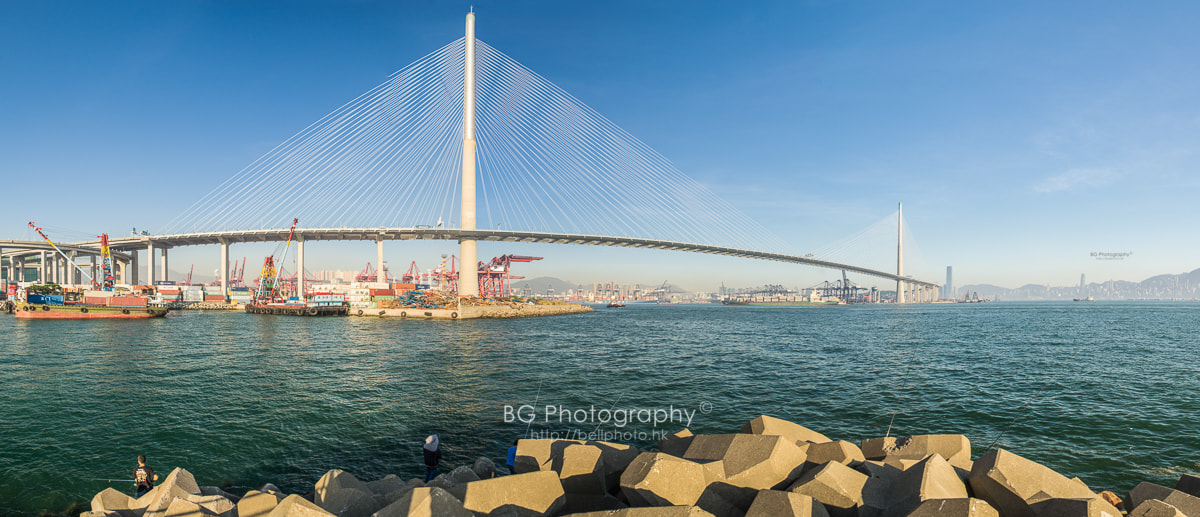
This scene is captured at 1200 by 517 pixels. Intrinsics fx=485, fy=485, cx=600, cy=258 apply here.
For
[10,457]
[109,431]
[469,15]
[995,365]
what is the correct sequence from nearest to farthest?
[10,457], [109,431], [995,365], [469,15]

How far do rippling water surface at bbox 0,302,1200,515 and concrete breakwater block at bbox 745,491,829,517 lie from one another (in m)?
5.68

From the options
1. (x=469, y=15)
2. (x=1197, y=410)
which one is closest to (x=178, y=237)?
(x=469, y=15)

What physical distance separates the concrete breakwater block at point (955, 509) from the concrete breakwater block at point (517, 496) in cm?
311

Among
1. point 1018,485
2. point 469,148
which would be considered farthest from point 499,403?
point 469,148

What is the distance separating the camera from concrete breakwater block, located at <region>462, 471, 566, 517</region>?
454 centimetres

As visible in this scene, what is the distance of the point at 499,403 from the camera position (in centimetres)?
1230

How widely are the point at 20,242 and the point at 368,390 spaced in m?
111

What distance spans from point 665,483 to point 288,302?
80.6 meters

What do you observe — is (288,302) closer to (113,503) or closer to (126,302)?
(126,302)

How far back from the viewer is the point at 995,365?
18812mm

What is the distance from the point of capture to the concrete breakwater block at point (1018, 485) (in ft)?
14.2

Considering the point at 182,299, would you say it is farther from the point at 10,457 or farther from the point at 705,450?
the point at 705,450

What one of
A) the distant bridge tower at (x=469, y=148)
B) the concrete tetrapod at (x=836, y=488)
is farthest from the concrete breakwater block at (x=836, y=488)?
the distant bridge tower at (x=469, y=148)

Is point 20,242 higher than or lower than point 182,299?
higher
